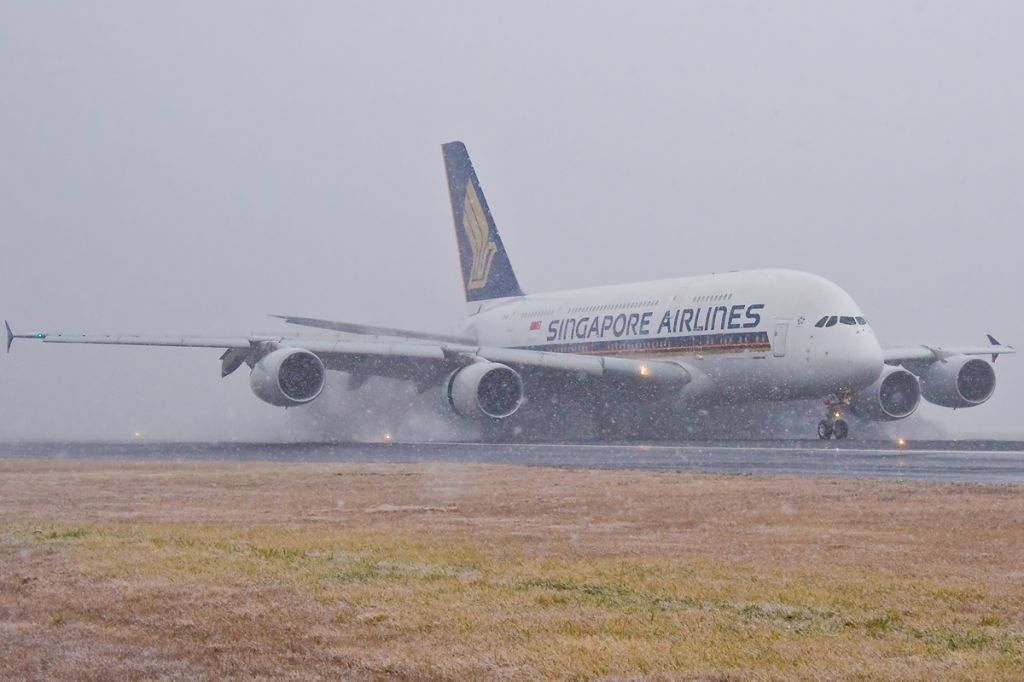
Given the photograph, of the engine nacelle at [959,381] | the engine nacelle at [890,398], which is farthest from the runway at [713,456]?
the engine nacelle at [959,381]

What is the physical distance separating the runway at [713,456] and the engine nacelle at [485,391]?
2.05 metres

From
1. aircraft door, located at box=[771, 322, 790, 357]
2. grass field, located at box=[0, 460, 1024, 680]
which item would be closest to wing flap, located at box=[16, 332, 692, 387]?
aircraft door, located at box=[771, 322, 790, 357]

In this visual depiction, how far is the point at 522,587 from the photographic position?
26.8 feet

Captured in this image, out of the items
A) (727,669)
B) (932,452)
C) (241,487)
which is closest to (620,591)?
(727,669)

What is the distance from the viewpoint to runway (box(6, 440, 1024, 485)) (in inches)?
790

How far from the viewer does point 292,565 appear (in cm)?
939

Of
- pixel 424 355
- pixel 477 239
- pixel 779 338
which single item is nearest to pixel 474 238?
pixel 477 239

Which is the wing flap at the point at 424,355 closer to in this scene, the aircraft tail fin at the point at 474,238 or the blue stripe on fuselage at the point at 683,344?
the blue stripe on fuselage at the point at 683,344

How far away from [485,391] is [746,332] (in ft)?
21.9

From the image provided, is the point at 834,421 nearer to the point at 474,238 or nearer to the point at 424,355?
the point at 424,355

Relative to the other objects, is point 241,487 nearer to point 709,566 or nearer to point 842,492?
point 842,492

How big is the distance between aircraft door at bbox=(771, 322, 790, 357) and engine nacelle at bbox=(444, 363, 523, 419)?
640cm

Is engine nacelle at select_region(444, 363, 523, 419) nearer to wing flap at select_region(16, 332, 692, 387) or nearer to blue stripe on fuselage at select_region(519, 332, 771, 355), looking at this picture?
wing flap at select_region(16, 332, 692, 387)

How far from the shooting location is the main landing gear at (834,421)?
1335 inches
